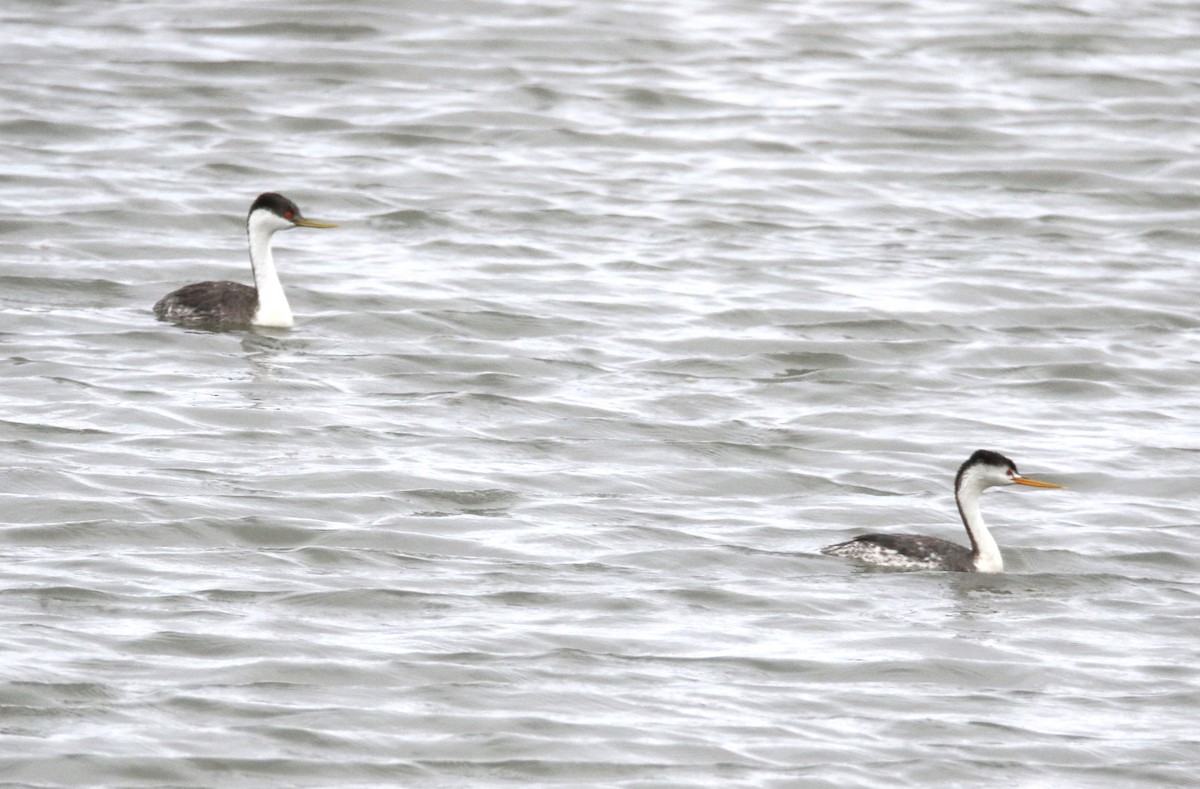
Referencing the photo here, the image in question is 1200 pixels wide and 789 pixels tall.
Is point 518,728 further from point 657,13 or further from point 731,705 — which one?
point 657,13

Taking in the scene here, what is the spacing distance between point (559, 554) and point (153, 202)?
907 cm

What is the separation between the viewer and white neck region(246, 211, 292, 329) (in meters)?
16.0

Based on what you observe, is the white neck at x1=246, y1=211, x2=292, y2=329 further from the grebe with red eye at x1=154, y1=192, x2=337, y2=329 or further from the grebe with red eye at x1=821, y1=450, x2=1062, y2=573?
the grebe with red eye at x1=821, y1=450, x2=1062, y2=573

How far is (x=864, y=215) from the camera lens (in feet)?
67.3

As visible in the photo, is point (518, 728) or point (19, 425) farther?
point (19, 425)

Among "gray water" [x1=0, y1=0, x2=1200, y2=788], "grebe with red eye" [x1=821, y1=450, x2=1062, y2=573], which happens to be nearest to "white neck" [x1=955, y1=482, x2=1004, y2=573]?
"grebe with red eye" [x1=821, y1=450, x2=1062, y2=573]

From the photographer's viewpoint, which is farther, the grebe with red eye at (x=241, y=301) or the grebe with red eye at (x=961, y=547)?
the grebe with red eye at (x=241, y=301)

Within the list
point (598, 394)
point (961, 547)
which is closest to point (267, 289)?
point (598, 394)

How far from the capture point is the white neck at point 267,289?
15953mm

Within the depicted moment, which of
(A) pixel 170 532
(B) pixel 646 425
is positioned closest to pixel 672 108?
(B) pixel 646 425

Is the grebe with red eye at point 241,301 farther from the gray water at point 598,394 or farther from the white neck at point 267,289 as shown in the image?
the gray water at point 598,394

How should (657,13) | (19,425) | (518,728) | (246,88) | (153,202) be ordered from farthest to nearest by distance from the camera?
(657,13)
(246,88)
(153,202)
(19,425)
(518,728)

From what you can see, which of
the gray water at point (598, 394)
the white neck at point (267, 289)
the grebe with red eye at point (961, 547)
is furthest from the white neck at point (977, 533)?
the white neck at point (267, 289)

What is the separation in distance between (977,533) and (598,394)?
12.5 feet
